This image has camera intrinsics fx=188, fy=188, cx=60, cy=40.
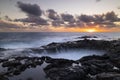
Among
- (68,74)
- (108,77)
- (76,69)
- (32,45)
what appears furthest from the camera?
(32,45)

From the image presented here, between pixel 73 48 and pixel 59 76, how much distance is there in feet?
76.6

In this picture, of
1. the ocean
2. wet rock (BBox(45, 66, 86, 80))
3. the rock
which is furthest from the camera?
the ocean

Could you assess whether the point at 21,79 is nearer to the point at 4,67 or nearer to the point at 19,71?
the point at 19,71

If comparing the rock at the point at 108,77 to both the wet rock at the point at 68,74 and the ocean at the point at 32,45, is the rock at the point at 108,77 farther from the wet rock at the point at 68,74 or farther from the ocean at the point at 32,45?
the ocean at the point at 32,45

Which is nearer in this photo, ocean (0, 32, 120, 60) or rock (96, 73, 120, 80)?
rock (96, 73, 120, 80)

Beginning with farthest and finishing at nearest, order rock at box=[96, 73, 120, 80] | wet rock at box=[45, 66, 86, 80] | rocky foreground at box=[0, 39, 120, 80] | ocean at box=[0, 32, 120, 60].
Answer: ocean at box=[0, 32, 120, 60] → rocky foreground at box=[0, 39, 120, 80] → wet rock at box=[45, 66, 86, 80] → rock at box=[96, 73, 120, 80]

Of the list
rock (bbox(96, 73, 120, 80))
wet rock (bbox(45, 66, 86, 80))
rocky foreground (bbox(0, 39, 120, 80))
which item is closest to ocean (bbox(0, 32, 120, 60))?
rocky foreground (bbox(0, 39, 120, 80))

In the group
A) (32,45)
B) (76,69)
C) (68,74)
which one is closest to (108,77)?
(76,69)

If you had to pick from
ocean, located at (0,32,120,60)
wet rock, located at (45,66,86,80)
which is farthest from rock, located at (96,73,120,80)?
ocean, located at (0,32,120,60)

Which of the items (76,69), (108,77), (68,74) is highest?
(76,69)

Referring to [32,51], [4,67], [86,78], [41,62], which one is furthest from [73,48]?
[86,78]

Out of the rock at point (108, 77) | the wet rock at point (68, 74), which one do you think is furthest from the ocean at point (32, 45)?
the rock at point (108, 77)

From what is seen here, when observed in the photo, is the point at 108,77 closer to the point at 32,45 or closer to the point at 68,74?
the point at 68,74

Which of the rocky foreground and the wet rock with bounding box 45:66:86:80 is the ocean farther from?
the wet rock with bounding box 45:66:86:80
